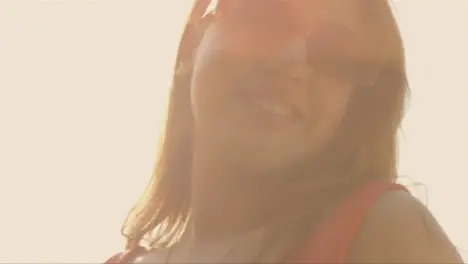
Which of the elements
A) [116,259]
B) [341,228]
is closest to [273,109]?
[341,228]

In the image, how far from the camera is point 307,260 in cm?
44

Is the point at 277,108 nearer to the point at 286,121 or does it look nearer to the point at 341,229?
the point at 286,121

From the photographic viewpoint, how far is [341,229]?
17.5 inches

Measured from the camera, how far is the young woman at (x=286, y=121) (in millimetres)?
508

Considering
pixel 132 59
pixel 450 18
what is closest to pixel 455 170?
pixel 450 18

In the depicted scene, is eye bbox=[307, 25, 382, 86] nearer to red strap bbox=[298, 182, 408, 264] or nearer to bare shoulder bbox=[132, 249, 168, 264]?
red strap bbox=[298, 182, 408, 264]

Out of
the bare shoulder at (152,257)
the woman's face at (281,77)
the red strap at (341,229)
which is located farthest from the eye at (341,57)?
the bare shoulder at (152,257)

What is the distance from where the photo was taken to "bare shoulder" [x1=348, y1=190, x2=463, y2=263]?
0.44 meters

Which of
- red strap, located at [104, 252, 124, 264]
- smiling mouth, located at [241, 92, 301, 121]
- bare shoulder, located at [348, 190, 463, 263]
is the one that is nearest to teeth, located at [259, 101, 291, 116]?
smiling mouth, located at [241, 92, 301, 121]

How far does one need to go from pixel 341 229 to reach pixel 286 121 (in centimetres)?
10

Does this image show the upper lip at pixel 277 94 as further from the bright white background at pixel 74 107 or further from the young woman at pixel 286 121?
the bright white background at pixel 74 107

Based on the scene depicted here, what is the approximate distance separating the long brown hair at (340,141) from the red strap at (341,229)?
0.10 ft

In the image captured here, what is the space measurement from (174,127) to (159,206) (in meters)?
0.08

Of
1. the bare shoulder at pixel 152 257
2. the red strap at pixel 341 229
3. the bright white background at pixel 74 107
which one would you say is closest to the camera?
the red strap at pixel 341 229
